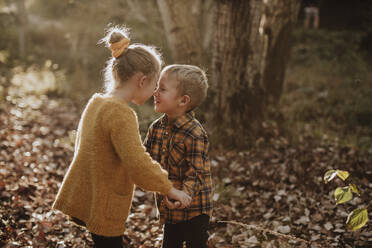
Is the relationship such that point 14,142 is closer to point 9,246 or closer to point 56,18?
point 9,246

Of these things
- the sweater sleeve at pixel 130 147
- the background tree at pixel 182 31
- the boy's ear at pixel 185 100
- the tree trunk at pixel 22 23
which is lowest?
the sweater sleeve at pixel 130 147

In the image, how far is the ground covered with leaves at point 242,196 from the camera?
3.32m

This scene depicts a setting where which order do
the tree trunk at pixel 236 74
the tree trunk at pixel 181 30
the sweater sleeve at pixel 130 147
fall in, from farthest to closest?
the tree trunk at pixel 181 30, the tree trunk at pixel 236 74, the sweater sleeve at pixel 130 147

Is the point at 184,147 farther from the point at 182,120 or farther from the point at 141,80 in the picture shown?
the point at 141,80

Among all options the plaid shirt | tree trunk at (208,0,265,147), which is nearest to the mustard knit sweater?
the plaid shirt

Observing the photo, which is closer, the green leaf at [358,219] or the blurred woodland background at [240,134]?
the green leaf at [358,219]

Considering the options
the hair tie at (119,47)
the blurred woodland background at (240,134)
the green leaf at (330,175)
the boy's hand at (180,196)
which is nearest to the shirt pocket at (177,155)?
the boy's hand at (180,196)

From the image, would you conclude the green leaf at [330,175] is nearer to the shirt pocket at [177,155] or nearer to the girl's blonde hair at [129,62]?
the shirt pocket at [177,155]

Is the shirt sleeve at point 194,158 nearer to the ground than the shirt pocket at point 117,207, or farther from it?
farther from it

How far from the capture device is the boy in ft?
7.39

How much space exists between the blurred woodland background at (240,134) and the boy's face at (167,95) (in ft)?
4.08

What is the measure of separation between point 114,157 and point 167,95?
1.95ft

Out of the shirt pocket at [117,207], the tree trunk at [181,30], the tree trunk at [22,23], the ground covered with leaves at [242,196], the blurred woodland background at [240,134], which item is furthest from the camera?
the tree trunk at [22,23]

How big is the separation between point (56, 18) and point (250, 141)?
1699cm
